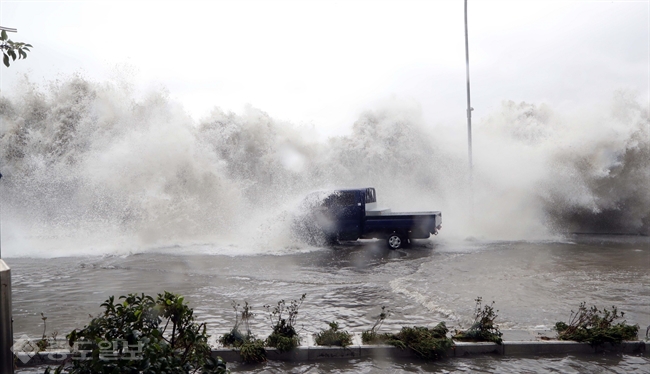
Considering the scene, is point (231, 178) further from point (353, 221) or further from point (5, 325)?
point (5, 325)

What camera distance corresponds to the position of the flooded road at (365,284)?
7625 mm

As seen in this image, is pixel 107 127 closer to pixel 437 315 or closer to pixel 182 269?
pixel 182 269

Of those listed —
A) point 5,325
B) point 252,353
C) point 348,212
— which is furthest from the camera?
point 348,212

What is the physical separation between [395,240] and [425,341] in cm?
940

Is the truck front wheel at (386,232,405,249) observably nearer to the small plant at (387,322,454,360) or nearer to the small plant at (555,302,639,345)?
the small plant at (555,302,639,345)

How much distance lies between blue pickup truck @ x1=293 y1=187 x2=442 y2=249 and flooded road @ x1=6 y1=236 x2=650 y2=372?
53 cm

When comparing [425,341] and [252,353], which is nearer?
[252,353]

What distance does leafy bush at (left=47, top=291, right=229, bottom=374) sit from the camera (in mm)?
2891

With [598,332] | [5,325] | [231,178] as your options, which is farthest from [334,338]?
[231,178]

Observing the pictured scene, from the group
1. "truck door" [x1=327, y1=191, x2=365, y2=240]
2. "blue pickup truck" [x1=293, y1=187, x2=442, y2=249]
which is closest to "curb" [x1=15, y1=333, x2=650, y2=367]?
"blue pickup truck" [x1=293, y1=187, x2=442, y2=249]

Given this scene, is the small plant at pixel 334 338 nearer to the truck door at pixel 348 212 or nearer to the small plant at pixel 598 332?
the small plant at pixel 598 332

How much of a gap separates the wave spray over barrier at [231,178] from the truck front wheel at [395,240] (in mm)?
2914

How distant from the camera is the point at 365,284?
33.6ft

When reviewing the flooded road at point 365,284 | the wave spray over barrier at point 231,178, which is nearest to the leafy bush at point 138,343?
the flooded road at point 365,284
